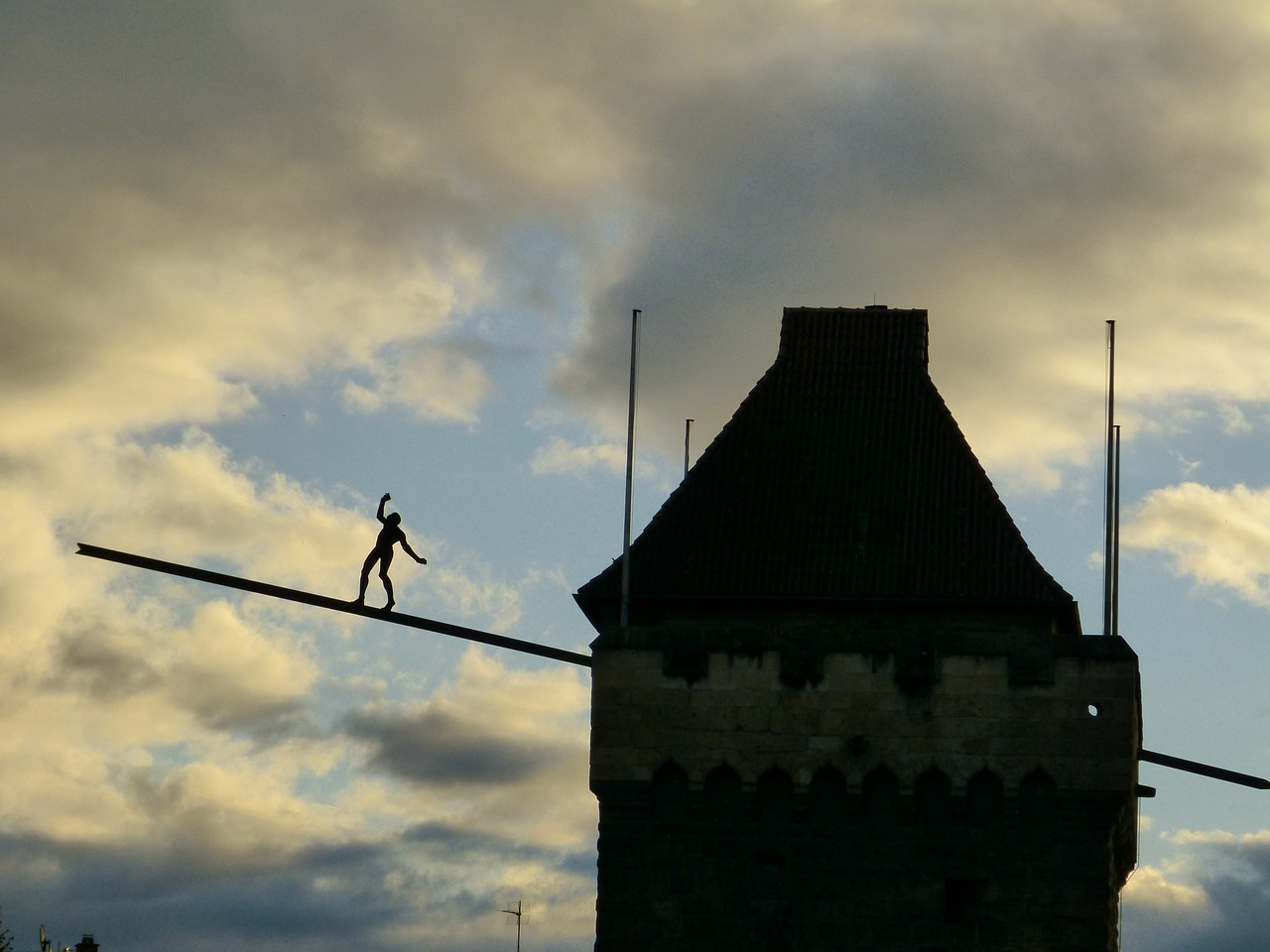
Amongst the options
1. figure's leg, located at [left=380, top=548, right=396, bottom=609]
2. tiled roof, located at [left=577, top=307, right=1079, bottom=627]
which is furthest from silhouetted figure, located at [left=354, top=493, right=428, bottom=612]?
tiled roof, located at [left=577, top=307, right=1079, bottom=627]

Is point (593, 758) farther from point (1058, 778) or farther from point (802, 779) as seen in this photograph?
point (1058, 778)

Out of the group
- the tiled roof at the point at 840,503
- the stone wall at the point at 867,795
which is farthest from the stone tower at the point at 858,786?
the tiled roof at the point at 840,503

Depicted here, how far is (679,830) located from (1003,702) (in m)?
4.53

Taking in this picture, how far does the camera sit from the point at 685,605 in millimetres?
43906

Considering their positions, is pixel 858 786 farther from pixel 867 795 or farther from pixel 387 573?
pixel 387 573

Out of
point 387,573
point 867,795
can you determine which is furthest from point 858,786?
point 387,573

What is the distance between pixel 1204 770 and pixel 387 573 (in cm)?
1151

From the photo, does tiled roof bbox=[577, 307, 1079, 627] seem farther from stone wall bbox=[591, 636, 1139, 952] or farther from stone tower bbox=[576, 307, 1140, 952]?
stone wall bbox=[591, 636, 1139, 952]

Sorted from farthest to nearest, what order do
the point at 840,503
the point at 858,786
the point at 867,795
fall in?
1. the point at 840,503
2. the point at 867,795
3. the point at 858,786

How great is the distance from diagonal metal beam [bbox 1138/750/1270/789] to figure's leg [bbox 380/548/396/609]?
10436 mm

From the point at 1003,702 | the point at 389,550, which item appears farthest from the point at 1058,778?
the point at 389,550

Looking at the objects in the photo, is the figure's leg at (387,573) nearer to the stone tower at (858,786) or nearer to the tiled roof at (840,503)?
the stone tower at (858,786)

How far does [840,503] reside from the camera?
45500 mm

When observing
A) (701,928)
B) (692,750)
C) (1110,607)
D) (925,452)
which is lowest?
(701,928)
